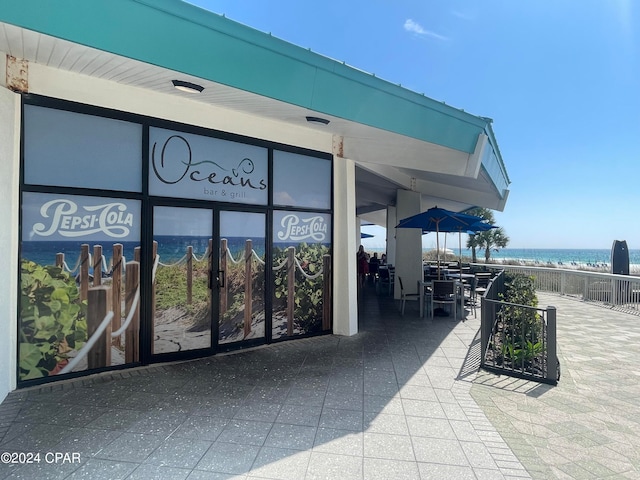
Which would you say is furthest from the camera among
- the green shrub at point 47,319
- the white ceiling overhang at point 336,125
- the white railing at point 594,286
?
the white railing at point 594,286

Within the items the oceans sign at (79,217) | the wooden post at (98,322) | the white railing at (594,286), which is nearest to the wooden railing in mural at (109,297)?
the wooden post at (98,322)

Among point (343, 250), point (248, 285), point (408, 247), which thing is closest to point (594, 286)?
point (408, 247)

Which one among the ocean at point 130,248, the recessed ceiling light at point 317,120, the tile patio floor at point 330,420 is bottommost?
the tile patio floor at point 330,420

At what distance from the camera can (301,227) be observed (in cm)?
601

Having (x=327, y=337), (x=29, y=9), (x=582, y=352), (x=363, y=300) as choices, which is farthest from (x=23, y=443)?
(x=363, y=300)

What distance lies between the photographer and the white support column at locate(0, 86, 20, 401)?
11.6ft

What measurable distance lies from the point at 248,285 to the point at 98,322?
194cm

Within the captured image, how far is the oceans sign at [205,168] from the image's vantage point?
4648 mm

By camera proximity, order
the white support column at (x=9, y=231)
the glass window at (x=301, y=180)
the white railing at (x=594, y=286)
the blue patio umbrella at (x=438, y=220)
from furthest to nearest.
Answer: the white railing at (x=594, y=286) < the blue patio umbrella at (x=438, y=220) < the glass window at (x=301, y=180) < the white support column at (x=9, y=231)

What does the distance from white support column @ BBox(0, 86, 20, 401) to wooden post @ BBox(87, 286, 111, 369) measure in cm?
66

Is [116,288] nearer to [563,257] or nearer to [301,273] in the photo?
[301,273]

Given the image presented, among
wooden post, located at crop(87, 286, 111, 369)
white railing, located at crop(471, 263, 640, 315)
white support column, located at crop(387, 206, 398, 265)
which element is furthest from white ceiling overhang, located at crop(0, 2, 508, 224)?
white railing, located at crop(471, 263, 640, 315)

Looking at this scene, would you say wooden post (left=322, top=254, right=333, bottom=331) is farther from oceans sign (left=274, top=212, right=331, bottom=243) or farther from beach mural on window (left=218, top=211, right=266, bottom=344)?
beach mural on window (left=218, top=211, right=266, bottom=344)

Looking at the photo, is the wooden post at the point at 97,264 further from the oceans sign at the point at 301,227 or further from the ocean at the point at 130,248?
the oceans sign at the point at 301,227
